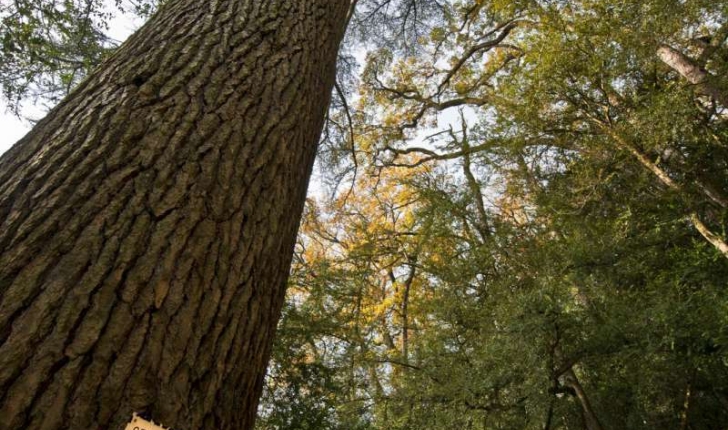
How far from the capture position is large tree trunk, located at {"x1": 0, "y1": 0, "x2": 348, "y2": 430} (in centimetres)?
91

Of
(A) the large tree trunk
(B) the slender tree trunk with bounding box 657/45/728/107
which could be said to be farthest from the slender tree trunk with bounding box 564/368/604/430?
(A) the large tree trunk

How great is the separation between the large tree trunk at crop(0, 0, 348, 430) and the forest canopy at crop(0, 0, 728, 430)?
3.39 m

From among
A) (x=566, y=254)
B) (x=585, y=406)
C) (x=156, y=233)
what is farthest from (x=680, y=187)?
(x=156, y=233)

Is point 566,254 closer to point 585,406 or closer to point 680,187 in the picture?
point 680,187

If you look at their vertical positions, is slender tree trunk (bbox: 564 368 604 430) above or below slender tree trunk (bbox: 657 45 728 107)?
below

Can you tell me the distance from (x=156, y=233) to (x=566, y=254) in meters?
4.42

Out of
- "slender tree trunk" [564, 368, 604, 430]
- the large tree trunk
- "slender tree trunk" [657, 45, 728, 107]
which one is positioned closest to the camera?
the large tree trunk

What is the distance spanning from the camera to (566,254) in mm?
4723

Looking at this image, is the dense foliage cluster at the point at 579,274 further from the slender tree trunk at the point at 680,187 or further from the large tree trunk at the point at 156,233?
the large tree trunk at the point at 156,233

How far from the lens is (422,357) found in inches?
228

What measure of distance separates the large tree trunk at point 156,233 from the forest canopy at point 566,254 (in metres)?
3.39

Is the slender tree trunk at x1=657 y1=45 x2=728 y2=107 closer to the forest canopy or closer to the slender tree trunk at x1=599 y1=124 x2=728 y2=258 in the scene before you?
the forest canopy

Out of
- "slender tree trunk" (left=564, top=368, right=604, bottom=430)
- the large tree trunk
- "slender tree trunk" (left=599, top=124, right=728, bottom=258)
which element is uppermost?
"slender tree trunk" (left=599, top=124, right=728, bottom=258)

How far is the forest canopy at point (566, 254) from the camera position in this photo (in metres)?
4.10
